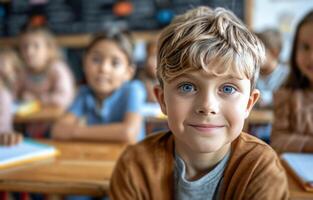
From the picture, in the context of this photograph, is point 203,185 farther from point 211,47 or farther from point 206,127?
point 211,47

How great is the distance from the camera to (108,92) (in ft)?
6.22

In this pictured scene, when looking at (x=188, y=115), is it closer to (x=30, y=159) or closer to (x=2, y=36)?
(x=30, y=159)

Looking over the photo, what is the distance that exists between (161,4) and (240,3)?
822mm

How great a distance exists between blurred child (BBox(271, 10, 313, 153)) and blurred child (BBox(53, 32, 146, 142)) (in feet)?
1.99

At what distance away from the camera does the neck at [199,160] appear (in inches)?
36.7

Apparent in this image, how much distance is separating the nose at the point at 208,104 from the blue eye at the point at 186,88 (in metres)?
0.03

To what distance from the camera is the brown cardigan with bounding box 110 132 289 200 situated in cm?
88

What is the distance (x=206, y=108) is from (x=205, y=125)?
4cm

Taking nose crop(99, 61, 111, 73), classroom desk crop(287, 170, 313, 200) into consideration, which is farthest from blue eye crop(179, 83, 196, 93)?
nose crop(99, 61, 111, 73)

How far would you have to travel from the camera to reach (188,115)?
2.76 ft

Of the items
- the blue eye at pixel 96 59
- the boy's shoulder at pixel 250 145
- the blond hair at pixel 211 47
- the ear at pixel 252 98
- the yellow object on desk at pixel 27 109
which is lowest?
the yellow object on desk at pixel 27 109

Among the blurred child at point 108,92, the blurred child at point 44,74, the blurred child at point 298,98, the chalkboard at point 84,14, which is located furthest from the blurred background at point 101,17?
the blurred child at point 298,98

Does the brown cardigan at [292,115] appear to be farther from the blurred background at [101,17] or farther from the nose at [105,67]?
the blurred background at [101,17]

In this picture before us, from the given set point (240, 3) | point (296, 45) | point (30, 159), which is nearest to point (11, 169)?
point (30, 159)
